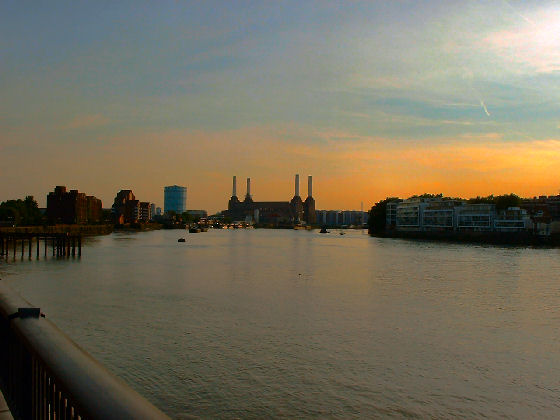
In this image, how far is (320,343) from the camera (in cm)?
2678

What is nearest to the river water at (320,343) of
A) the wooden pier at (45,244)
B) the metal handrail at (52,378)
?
the metal handrail at (52,378)

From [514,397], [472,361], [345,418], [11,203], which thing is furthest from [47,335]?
[11,203]

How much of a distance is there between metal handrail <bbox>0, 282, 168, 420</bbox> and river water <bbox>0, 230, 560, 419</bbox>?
38.9 feet

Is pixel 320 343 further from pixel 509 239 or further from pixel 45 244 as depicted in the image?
pixel 509 239

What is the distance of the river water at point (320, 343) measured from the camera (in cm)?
1867

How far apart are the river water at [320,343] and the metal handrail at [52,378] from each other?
1186cm

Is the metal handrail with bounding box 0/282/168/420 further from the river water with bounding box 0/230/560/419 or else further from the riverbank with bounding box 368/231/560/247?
the riverbank with bounding box 368/231/560/247

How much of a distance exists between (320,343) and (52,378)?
924 inches

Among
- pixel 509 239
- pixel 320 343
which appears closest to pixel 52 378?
pixel 320 343

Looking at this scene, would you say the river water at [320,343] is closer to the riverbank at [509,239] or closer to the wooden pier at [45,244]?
the wooden pier at [45,244]

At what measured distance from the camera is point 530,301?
43.1 meters

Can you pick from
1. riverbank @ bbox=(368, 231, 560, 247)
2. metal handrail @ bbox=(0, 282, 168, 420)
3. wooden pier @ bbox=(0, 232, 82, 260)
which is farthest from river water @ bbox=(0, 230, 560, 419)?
riverbank @ bbox=(368, 231, 560, 247)

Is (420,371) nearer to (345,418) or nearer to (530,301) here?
(345,418)

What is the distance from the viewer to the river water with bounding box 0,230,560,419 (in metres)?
18.7
